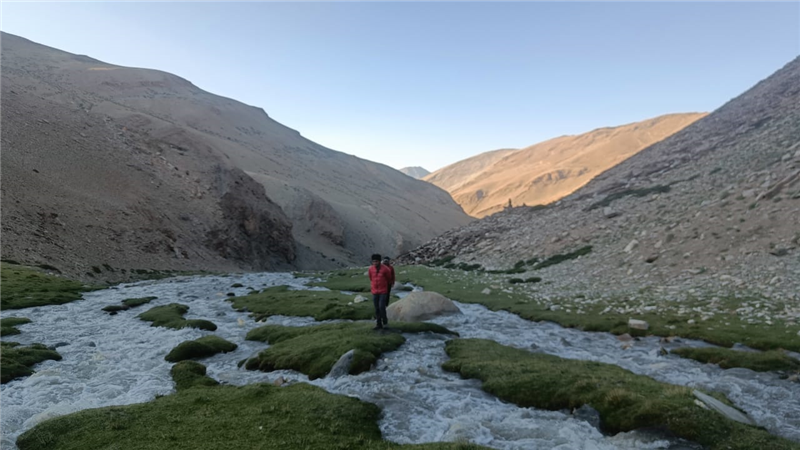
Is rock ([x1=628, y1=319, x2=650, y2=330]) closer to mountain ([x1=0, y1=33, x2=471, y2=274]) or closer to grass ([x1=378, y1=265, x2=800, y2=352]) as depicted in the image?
grass ([x1=378, y1=265, x2=800, y2=352])

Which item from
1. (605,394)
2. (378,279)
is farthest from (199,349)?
(605,394)

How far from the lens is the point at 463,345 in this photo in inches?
824

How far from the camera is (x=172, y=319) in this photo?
97.8 feet

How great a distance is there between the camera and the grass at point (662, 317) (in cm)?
1983

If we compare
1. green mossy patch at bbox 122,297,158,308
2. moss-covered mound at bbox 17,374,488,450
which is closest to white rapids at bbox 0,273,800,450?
moss-covered mound at bbox 17,374,488,450

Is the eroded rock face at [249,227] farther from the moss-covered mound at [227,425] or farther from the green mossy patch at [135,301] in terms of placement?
the moss-covered mound at [227,425]

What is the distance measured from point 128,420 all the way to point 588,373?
1484 cm

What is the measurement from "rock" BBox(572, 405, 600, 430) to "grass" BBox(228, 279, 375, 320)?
1842 cm

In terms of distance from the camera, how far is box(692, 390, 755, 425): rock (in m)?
12.1

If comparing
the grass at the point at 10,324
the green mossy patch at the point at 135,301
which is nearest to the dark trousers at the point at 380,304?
the grass at the point at 10,324

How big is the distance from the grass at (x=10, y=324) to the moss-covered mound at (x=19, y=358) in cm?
380

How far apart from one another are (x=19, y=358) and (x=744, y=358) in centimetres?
3115

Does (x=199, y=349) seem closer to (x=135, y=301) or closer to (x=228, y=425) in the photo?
(x=228, y=425)

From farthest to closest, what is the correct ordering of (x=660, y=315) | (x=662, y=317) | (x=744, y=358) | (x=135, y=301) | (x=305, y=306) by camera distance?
(x=135, y=301) < (x=305, y=306) < (x=660, y=315) < (x=662, y=317) < (x=744, y=358)
